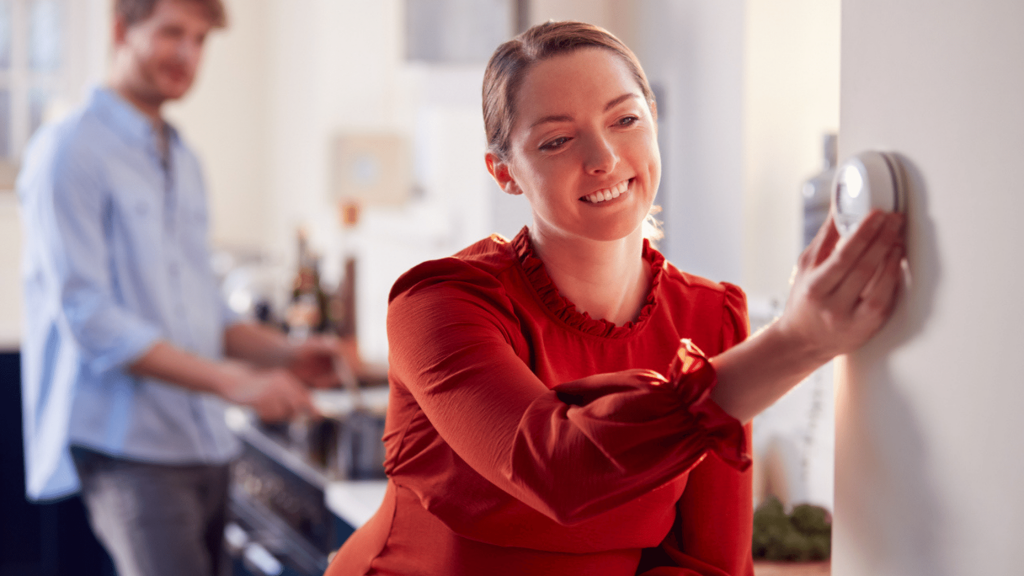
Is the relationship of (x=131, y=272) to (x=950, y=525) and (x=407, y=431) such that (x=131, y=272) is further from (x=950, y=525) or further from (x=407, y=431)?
(x=950, y=525)

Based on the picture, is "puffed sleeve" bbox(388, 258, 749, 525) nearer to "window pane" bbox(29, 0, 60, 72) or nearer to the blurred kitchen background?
the blurred kitchen background

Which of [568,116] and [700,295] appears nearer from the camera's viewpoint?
[568,116]

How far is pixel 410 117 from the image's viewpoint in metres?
3.33

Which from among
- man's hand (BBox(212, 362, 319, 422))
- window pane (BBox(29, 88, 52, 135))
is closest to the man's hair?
man's hand (BBox(212, 362, 319, 422))

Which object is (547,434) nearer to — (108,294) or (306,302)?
(108,294)

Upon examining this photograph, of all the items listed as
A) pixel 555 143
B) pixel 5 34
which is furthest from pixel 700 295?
pixel 5 34

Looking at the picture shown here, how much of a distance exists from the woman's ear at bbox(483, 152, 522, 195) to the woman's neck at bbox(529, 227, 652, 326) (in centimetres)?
5

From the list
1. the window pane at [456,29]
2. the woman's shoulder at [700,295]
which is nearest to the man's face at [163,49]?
the window pane at [456,29]

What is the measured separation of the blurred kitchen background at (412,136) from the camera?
5.23 ft

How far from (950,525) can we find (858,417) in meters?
0.11

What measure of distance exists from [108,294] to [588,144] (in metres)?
1.28

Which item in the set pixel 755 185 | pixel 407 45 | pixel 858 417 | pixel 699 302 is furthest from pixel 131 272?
pixel 858 417

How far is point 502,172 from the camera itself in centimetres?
82

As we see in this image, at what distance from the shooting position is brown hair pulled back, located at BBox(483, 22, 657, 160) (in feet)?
2.44
